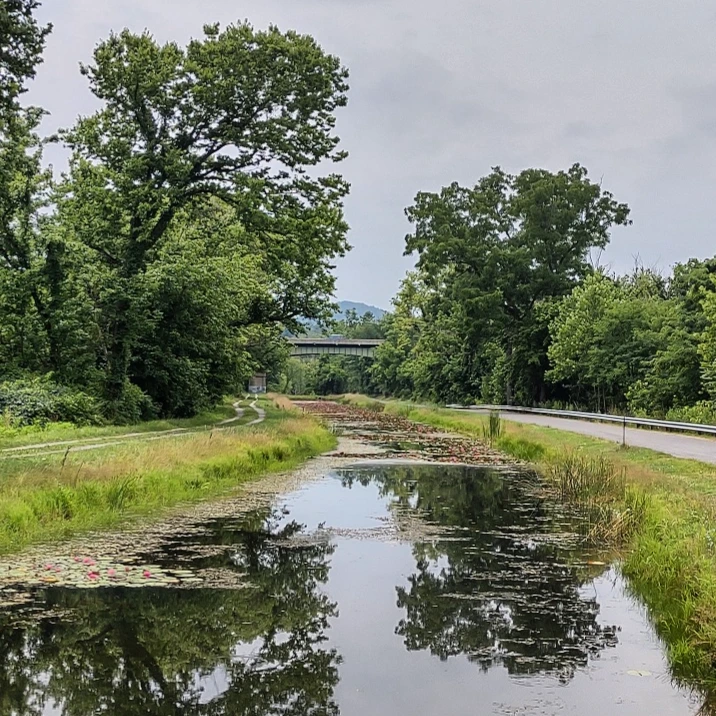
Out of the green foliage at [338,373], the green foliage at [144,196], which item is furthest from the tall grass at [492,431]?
the green foliage at [338,373]

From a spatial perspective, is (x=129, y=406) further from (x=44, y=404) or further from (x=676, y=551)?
(x=676, y=551)

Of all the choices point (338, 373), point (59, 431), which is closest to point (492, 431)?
point (59, 431)

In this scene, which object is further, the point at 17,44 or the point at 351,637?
the point at 17,44

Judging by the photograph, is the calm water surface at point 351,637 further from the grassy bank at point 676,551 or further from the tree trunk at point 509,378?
the tree trunk at point 509,378

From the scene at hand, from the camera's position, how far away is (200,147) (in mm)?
32938

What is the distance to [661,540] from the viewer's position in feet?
40.8

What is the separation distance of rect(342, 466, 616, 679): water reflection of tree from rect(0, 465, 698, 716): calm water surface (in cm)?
3

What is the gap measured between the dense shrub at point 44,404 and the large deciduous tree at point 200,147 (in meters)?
2.97

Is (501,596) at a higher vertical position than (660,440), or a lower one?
lower

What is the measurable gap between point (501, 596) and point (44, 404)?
69.3 ft

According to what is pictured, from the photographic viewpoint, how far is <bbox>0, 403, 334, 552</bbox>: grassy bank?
1382 cm

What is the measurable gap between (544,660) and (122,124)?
29237 mm

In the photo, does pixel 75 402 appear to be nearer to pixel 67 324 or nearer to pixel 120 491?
pixel 67 324

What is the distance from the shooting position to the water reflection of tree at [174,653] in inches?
287
